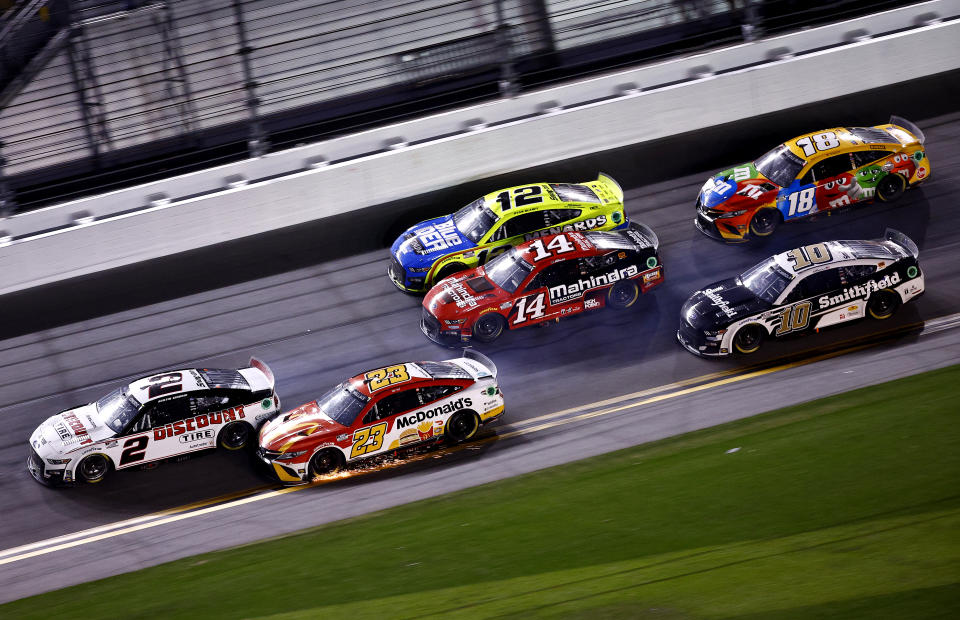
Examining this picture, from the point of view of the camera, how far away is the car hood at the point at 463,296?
44.1ft

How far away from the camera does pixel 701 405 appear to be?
472 inches

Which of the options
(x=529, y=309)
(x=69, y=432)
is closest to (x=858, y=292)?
(x=529, y=309)

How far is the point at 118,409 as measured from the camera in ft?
39.7

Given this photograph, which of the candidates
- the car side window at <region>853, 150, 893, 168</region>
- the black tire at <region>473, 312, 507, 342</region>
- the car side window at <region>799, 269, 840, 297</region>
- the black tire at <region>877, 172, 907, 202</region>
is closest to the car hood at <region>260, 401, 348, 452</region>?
the black tire at <region>473, 312, 507, 342</region>

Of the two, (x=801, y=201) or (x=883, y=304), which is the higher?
(x=801, y=201)

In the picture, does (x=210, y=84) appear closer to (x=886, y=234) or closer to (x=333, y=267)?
(x=333, y=267)

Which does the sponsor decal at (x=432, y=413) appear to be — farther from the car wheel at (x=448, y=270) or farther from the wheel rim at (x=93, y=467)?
the wheel rim at (x=93, y=467)

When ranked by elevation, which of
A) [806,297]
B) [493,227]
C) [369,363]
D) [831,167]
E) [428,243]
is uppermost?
[831,167]

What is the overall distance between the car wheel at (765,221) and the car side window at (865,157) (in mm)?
1415

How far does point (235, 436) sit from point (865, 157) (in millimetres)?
10252

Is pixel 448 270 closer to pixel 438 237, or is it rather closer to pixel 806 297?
pixel 438 237

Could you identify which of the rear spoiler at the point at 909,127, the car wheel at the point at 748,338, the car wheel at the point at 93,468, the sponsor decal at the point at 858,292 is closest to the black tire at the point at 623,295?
the car wheel at the point at 748,338

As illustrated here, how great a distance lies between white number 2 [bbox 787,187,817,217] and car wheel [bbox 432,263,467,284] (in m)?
5.17

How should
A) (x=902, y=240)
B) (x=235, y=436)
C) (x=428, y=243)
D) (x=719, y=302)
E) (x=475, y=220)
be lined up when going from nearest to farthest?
1. (x=235, y=436)
2. (x=719, y=302)
3. (x=902, y=240)
4. (x=428, y=243)
5. (x=475, y=220)
